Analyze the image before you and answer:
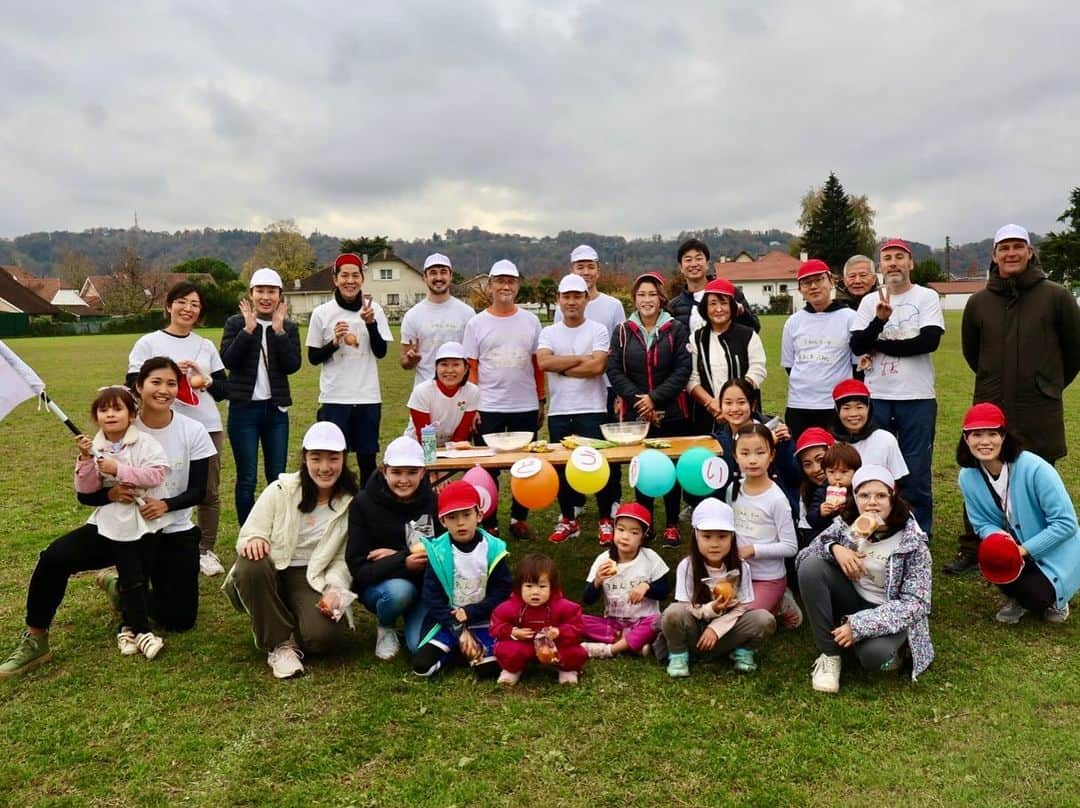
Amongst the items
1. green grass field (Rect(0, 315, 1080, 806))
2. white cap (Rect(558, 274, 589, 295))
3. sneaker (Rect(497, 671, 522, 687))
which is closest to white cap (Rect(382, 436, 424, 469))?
green grass field (Rect(0, 315, 1080, 806))

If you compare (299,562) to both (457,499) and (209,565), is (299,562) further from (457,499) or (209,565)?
(209,565)

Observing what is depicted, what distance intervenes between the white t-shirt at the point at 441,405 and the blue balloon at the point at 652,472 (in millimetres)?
1688

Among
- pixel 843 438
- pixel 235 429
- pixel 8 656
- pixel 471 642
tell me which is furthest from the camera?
pixel 235 429

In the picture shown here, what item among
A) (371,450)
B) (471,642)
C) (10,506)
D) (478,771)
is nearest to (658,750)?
(478,771)

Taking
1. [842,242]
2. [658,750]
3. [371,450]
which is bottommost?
[658,750]

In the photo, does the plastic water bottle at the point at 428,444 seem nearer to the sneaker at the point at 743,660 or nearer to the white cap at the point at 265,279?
the white cap at the point at 265,279

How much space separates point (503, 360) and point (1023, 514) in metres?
3.71

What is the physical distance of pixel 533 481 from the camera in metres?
4.91

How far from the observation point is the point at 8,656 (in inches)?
178

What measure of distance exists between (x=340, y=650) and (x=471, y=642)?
3.06 feet

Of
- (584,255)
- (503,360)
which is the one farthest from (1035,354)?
(503,360)

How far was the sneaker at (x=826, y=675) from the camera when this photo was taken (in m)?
3.93

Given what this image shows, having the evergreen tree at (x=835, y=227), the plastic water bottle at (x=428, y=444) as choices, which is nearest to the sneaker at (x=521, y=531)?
the plastic water bottle at (x=428, y=444)

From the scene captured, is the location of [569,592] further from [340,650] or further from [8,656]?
[8,656]
